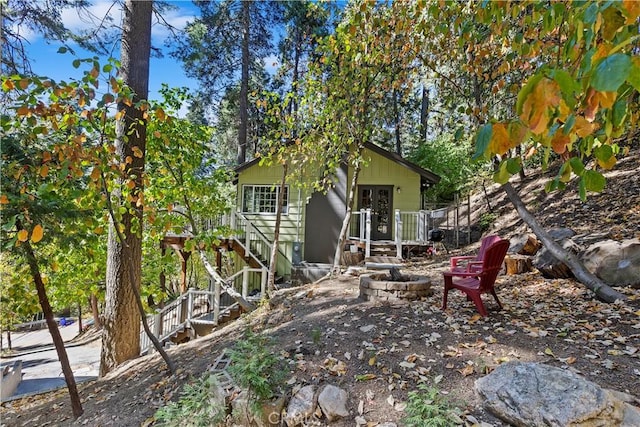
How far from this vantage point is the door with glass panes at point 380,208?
1202 centimetres

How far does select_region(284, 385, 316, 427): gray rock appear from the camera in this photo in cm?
285

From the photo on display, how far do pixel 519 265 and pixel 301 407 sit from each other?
5.03 meters

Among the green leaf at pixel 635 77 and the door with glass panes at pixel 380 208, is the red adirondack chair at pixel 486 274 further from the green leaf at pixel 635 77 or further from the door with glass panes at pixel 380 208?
the door with glass panes at pixel 380 208

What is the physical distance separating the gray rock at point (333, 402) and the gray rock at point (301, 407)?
3.4 inches

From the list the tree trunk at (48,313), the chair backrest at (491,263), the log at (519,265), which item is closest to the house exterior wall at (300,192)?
the log at (519,265)

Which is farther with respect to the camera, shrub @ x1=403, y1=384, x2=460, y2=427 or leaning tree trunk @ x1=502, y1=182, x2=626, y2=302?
leaning tree trunk @ x1=502, y1=182, x2=626, y2=302

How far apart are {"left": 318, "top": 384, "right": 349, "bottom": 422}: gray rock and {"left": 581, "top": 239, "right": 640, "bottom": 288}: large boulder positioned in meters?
4.03

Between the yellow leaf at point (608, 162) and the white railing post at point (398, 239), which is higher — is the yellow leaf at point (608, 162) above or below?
above

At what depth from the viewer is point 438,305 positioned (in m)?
4.73


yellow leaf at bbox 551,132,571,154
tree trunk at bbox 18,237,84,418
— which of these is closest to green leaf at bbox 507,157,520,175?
yellow leaf at bbox 551,132,571,154

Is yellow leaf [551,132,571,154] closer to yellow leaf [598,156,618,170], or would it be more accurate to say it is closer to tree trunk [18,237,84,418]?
yellow leaf [598,156,618,170]

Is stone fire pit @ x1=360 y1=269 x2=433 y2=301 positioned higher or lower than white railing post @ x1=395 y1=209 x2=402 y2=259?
lower

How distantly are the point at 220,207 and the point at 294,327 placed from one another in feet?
11.1

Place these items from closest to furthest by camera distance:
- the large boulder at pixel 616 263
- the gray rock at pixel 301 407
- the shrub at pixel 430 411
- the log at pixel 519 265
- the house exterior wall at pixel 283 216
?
the shrub at pixel 430 411 → the gray rock at pixel 301 407 → the large boulder at pixel 616 263 → the log at pixel 519 265 → the house exterior wall at pixel 283 216
